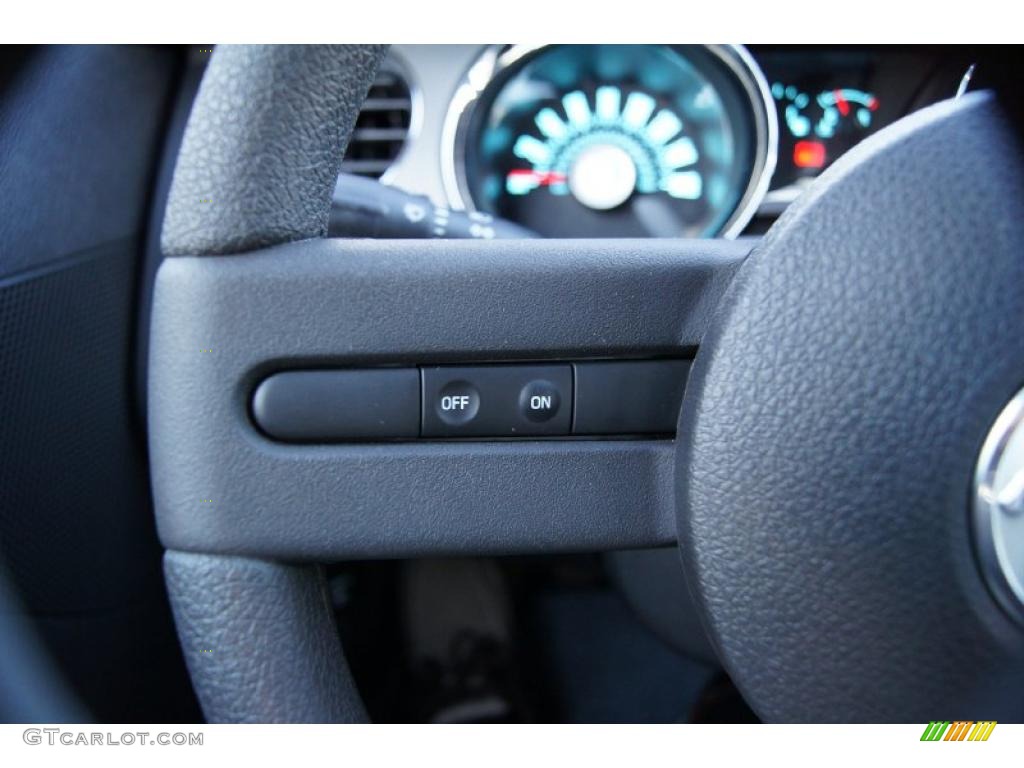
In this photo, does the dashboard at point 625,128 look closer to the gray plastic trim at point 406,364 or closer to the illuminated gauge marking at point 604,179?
the illuminated gauge marking at point 604,179

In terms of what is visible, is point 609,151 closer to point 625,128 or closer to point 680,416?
point 625,128

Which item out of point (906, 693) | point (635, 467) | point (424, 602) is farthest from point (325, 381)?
point (424, 602)

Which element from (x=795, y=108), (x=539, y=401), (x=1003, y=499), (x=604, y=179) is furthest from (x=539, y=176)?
(x=1003, y=499)

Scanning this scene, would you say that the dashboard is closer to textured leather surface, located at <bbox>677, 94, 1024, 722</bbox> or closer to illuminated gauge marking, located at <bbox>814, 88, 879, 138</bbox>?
illuminated gauge marking, located at <bbox>814, 88, 879, 138</bbox>

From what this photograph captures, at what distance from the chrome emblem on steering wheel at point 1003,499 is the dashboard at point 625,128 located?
692mm

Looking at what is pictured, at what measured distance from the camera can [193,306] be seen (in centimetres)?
52

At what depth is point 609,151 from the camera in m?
1.19

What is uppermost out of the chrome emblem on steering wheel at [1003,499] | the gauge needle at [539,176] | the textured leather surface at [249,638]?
the gauge needle at [539,176]

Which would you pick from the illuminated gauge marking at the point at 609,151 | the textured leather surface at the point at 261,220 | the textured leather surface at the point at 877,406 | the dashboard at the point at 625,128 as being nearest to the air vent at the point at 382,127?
the dashboard at the point at 625,128

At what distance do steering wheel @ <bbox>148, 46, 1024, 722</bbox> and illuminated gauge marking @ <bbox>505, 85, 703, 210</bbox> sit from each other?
602 mm

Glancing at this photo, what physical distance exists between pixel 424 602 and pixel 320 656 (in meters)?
0.62

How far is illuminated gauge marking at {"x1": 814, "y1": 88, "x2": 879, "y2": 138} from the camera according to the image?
1187 millimetres

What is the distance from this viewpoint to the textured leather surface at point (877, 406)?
0.49 metres
